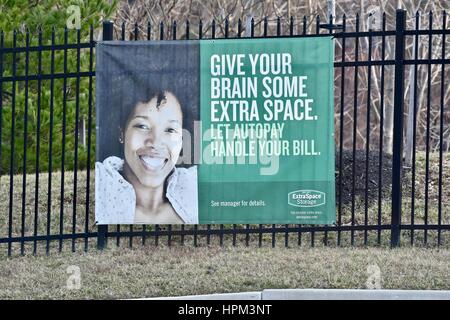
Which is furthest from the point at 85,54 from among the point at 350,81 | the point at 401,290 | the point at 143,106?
the point at 350,81

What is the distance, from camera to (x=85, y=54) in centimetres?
1421

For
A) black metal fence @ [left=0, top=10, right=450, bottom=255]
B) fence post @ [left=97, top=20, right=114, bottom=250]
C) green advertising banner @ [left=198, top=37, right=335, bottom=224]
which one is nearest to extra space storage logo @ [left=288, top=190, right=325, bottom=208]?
green advertising banner @ [left=198, top=37, right=335, bottom=224]

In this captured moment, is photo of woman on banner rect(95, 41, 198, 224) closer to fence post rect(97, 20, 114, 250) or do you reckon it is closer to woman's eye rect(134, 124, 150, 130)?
woman's eye rect(134, 124, 150, 130)

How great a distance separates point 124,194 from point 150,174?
1.08ft

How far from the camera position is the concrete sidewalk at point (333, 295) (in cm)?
715

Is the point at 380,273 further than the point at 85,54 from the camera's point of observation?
No

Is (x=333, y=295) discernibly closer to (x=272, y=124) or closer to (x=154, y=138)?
(x=272, y=124)

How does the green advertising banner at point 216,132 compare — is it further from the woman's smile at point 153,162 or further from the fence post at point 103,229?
the fence post at point 103,229

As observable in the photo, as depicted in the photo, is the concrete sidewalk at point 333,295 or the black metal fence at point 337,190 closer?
the concrete sidewalk at point 333,295

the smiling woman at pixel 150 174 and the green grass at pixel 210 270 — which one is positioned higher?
the smiling woman at pixel 150 174

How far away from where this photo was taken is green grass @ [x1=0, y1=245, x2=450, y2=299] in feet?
25.0

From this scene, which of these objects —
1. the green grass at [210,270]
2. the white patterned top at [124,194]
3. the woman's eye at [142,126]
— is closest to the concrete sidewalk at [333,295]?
the green grass at [210,270]

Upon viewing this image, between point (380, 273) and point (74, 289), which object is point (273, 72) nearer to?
point (380, 273)

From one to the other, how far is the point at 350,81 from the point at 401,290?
708 inches
